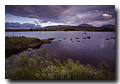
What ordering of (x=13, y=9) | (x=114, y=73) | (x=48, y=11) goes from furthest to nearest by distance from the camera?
(x=48, y=11) → (x=13, y=9) → (x=114, y=73)

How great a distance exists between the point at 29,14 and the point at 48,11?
5.15 feet

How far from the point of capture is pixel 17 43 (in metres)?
8.62

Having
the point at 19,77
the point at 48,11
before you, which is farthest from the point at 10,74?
the point at 48,11

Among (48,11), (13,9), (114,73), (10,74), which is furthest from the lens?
(48,11)

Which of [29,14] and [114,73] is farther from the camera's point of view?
[29,14]
